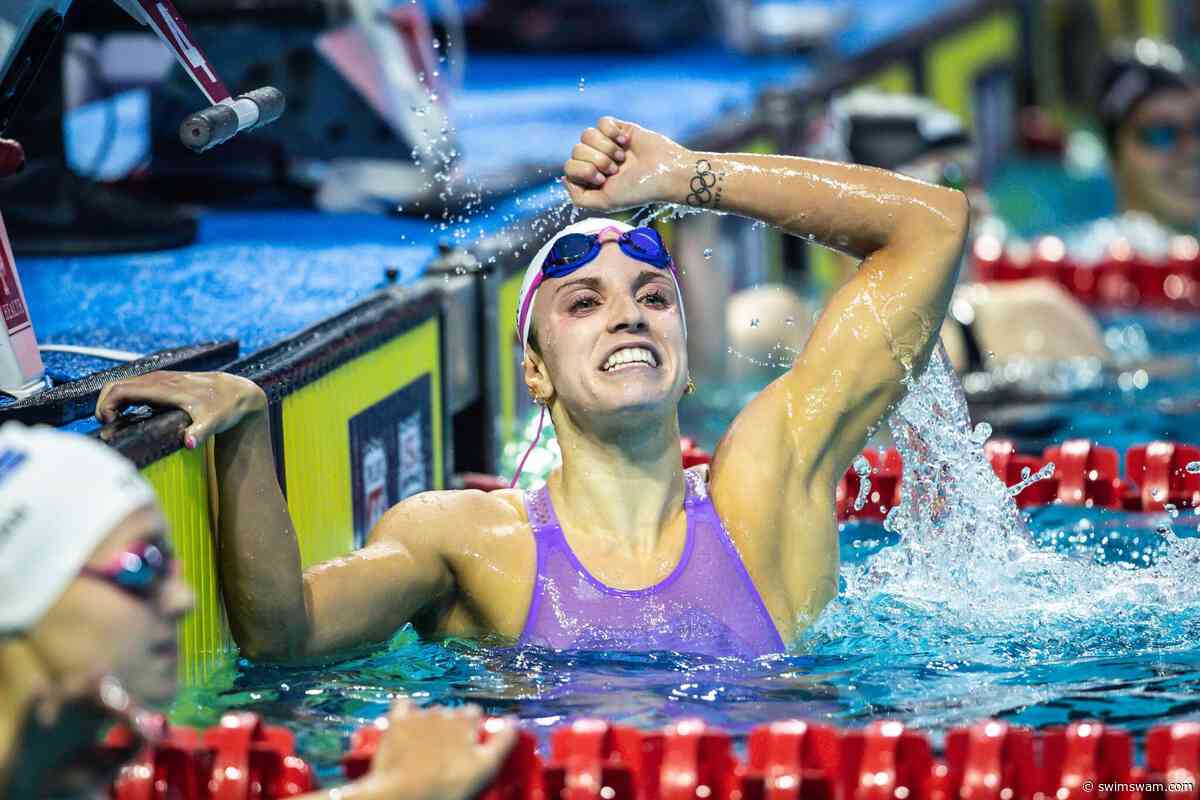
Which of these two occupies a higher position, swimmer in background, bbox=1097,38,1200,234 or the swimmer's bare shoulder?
swimmer in background, bbox=1097,38,1200,234

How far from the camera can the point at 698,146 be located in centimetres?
619

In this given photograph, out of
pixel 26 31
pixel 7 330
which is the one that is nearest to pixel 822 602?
pixel 7 330

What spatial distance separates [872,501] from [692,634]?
1188 mm

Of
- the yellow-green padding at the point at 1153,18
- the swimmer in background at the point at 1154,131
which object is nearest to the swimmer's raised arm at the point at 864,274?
the swimmer in background at the point at 1154,131

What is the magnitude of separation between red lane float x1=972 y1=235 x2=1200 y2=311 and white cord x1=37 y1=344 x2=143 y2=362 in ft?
15.1

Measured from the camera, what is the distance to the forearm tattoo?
295 centimetres

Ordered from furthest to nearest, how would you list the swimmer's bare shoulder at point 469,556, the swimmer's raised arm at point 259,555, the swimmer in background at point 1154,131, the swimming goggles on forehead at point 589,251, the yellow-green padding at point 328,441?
the swimmer in background at point 1154,131
the yellow-green padding at point 328,441
the swimming goggles on forehead at point 589,251
the swimmer's bare shoulder at point 469,556
the swimmer's raised arm at point 259,555

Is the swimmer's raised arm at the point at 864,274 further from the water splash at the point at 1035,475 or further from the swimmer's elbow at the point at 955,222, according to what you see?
the water splash at the point at 1035,475

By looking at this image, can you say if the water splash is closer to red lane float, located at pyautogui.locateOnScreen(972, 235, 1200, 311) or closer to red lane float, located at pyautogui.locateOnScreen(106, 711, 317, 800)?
red lane float, located at pyautogui.locateOnScreen(106, 711, 317, 800)

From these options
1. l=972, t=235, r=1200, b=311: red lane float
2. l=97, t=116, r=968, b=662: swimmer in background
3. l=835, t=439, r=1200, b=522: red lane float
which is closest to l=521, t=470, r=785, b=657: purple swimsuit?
l=97, t=116, r=968, b=662: swimmer in background

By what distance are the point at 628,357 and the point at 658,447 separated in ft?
0.60

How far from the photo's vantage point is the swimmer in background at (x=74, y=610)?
171 cm

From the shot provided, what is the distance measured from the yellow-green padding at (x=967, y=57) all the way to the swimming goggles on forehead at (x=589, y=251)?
642cm

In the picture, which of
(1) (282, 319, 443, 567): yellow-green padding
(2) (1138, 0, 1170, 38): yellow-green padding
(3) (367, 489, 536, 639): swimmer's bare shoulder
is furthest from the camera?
(2) (1138, 0, 1170, 38): yellow-green padding
